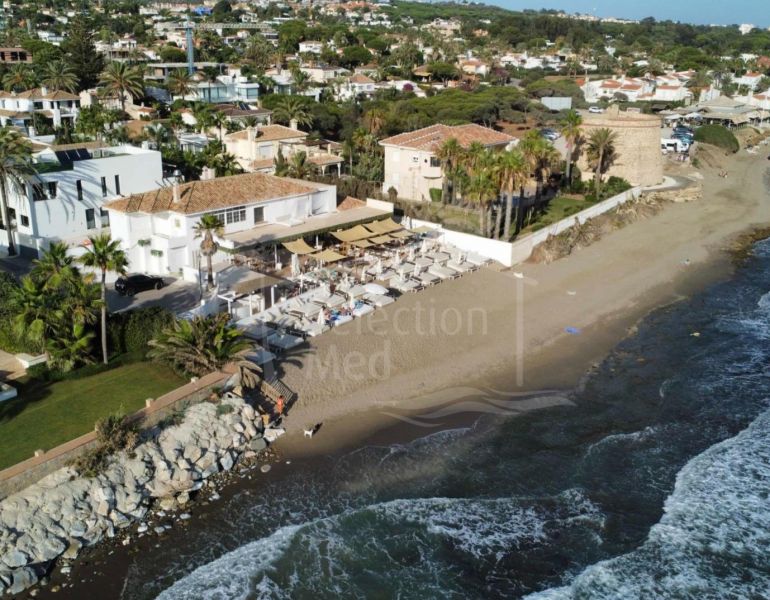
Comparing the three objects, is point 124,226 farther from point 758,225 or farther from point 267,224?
point 758,225

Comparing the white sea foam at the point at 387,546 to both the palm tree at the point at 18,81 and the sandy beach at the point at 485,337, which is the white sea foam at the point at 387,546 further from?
the palm tree at the point at 18,81

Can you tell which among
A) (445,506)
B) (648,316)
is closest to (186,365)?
(445,506)

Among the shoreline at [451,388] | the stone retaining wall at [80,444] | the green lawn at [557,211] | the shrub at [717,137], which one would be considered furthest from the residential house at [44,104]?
the shrub at [717,137]

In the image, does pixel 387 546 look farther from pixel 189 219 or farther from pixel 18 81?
pixel 18 81

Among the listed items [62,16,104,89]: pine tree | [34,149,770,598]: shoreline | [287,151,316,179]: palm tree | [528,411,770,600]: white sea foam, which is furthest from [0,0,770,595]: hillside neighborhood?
[62,16,104,89]: pine tree

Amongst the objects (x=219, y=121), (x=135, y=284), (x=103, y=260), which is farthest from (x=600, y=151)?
(x=103, y=260)

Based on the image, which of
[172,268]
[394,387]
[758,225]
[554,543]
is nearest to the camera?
[554,543]
